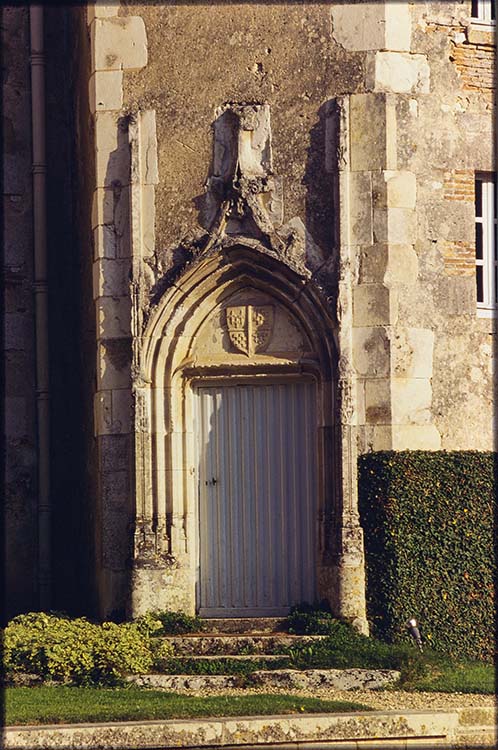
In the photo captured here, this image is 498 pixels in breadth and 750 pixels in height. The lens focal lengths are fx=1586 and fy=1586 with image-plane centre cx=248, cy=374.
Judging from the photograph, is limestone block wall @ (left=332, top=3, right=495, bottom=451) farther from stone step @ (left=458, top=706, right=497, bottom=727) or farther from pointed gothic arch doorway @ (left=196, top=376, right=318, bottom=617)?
stone step @ (left=458, top=706, right=497, bottom=727)

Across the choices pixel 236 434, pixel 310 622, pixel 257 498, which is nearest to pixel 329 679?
pixel 310 622

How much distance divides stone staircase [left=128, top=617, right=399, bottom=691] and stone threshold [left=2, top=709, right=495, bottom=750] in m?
1.63

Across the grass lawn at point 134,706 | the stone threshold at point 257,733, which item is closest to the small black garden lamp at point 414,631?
the grass lawn at point 134,706

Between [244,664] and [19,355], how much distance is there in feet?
17.9

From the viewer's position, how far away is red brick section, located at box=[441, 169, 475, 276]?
611 inches

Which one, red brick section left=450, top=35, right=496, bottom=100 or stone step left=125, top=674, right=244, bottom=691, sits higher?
red brick section left=450, top=35, right=496, bottom=100

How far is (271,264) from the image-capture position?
15.3 metres

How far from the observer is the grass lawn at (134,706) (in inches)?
454

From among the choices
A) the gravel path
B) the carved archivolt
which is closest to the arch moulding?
the carved archivolt

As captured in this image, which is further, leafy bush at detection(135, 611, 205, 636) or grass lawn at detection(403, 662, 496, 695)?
leafy bush at detection(135, 611, 205, 636)

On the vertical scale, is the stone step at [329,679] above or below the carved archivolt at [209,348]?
below

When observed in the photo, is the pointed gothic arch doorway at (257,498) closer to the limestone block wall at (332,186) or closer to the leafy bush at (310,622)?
the leafy bush at (310,622)

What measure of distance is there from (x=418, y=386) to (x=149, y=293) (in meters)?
2.76

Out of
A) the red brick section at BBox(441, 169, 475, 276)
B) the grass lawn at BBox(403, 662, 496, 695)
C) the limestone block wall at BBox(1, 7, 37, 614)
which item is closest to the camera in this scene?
the grass lawn at BBox(403, 662, 496, 695)
